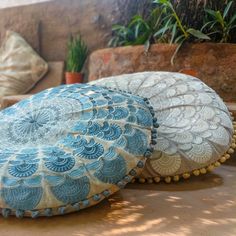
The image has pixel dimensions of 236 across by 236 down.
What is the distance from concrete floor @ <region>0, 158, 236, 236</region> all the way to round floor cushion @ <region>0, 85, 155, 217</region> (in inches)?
1.7

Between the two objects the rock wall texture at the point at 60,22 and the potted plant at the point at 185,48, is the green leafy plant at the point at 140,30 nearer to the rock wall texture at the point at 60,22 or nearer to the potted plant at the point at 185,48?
the potted plant at the point at 185,48

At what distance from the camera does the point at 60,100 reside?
128 cm

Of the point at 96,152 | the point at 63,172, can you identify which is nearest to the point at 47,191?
the point at 63,172

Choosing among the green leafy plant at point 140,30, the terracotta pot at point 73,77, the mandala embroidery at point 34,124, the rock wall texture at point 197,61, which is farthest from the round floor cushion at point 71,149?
the terracotta pot at point 73,77

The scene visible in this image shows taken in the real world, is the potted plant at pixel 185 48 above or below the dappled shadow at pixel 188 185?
above

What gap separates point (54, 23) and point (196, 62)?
1820 millimetres

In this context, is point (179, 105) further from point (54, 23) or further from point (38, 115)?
point (54, 23)

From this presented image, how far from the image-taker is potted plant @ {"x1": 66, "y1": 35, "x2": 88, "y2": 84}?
3.00 meters

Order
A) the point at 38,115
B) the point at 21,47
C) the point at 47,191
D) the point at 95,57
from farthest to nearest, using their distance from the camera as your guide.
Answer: the point at 21,47 < the point at 95,57 < the point at 38,115 < the point at 47,191

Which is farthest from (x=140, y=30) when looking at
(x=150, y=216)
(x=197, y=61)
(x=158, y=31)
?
(x=150, y=216)

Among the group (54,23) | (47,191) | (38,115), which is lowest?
(47,191)

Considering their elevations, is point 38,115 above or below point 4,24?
below

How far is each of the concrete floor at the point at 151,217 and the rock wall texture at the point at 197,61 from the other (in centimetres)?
94

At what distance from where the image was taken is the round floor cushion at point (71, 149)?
0.96 meters
